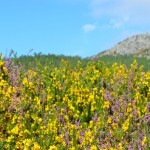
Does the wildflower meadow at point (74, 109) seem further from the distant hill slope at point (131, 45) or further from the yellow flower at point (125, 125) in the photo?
the distant hill slope at point (131, 45)

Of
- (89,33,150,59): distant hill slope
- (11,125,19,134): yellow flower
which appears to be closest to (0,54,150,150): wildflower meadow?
(11,125,19,134): yellow flower

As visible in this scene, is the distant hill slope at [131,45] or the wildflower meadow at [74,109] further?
the distant hill slope at [131,45]

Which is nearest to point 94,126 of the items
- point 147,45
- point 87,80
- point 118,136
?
point 118,136

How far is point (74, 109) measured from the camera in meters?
10.1

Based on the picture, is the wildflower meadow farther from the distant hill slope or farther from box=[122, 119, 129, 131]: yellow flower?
the distant hill slope

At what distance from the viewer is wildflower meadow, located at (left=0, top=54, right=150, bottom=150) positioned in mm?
8406

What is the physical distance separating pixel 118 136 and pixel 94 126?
59cm

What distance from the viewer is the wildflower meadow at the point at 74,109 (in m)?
8.41

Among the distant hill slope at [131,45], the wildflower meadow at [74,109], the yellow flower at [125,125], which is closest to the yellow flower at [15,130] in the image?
the wildflower meadow at [74,109]

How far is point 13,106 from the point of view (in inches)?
382

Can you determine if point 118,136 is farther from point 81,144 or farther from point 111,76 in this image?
point 111,76

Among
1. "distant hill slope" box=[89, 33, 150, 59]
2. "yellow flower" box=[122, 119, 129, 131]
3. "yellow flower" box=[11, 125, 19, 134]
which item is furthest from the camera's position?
"distant hill slope" box=[89, 33, 150, 59]

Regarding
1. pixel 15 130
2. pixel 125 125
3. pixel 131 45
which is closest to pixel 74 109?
pixel 125 125

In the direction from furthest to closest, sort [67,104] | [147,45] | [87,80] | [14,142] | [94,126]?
[147,45], [87,80], [67,104], [94,126], [14,142]
